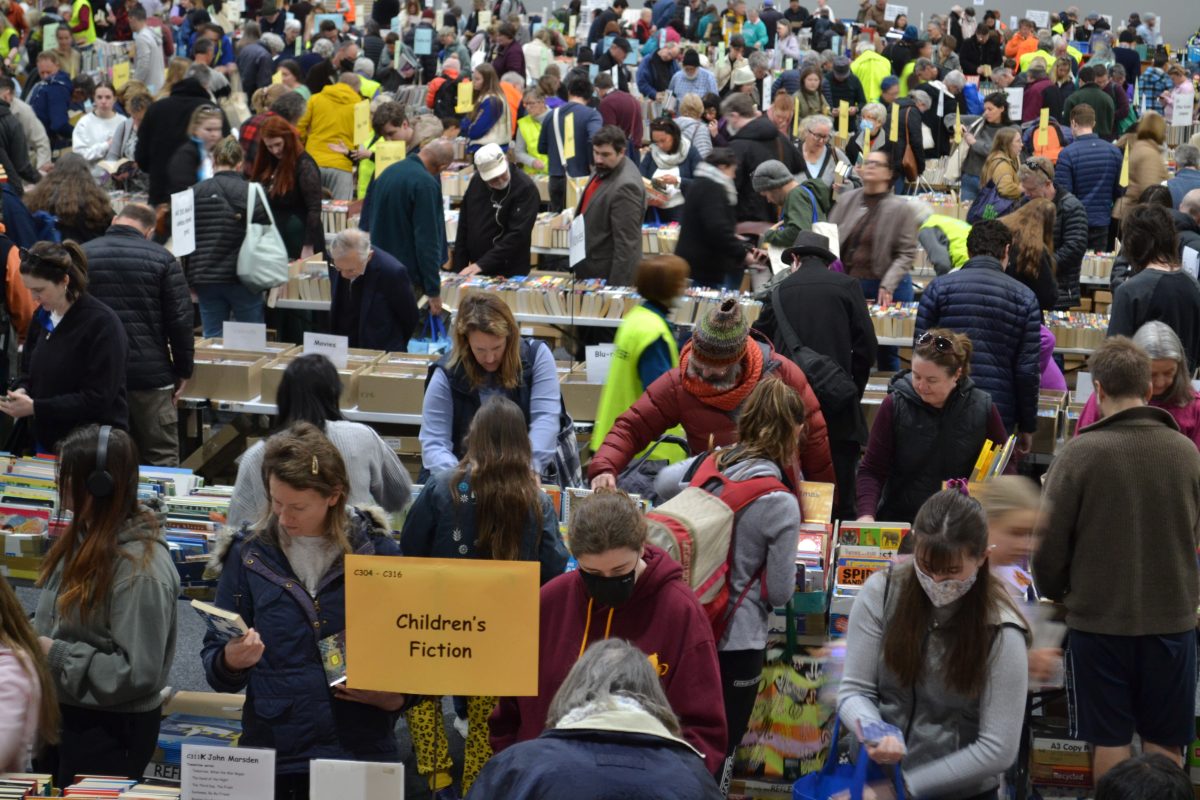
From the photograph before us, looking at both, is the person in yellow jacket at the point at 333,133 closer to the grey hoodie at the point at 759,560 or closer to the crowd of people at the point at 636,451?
the crowd of people at the point at 636,451

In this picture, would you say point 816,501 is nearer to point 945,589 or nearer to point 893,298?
point 945,589

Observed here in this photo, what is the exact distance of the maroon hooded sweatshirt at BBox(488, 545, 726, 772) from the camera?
146 inches

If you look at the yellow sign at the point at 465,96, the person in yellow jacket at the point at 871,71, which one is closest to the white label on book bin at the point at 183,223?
the yellow sign at the point at 465,96

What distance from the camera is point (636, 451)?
5.69 m

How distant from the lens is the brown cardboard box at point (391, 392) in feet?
24.7

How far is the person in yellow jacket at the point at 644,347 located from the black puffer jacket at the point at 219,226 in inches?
120

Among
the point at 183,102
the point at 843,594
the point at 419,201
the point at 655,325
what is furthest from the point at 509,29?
the point at 843,594

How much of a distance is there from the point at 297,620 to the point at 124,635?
17.6 inches

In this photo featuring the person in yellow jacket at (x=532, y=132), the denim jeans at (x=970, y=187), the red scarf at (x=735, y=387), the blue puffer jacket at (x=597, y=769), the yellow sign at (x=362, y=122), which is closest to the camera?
the blue puffer jacket at (x=597, y=769)

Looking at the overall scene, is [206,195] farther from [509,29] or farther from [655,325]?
[509,29]

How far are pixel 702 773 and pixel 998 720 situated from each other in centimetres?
101

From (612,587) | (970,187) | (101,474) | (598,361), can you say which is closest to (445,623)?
(612,587)

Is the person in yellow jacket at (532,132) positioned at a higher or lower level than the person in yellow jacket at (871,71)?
lower

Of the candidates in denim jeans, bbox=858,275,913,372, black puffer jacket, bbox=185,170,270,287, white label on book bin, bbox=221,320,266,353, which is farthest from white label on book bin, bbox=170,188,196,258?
denim jeans, bbox=858,275,913,372
